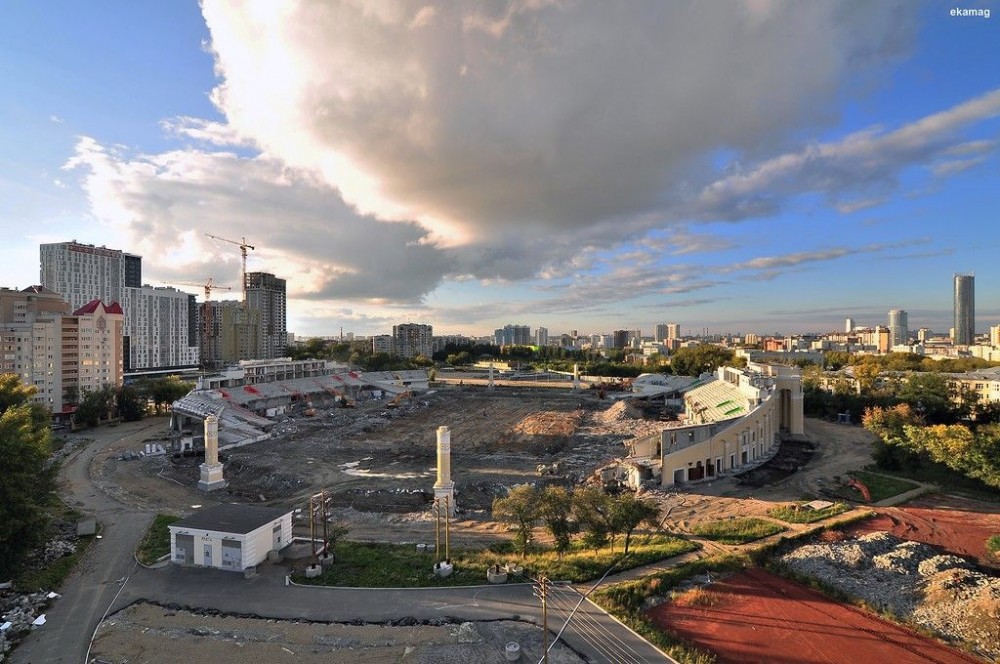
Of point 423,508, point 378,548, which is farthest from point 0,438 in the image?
point 423,508

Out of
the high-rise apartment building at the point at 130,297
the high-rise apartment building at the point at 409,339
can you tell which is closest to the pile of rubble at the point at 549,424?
the high-rise apartment building at the point at 130,297

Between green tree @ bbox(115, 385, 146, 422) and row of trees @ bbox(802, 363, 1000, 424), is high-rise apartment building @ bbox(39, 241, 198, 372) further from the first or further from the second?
row of trees @ bbox(802, 363, 1000, 424)

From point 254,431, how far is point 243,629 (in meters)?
35.8

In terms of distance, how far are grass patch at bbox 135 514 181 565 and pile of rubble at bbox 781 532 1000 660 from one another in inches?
987

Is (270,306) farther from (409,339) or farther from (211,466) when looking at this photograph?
(211,466)

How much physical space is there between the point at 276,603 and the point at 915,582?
2164 centimetres

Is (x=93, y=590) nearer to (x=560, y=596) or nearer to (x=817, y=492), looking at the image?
(x=560, y=596)

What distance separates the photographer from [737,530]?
20953 mm

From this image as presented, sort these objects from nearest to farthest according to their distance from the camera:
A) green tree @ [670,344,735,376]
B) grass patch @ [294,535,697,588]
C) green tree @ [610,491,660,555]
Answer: grass patch @ [294,535,697,588]
green tree @ [610,491,660,555]
green tree @ [670,344,735,376]

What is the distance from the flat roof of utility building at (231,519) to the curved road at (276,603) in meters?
1.58

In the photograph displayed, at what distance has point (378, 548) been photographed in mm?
20750

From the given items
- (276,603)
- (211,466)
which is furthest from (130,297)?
(276,603)

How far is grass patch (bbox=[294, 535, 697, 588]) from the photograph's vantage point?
17.1m

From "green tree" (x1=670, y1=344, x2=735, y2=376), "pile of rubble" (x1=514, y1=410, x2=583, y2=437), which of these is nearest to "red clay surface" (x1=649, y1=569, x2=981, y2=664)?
"pile of rubble" (x1=514, y1=410, x2=583, y2=437)
